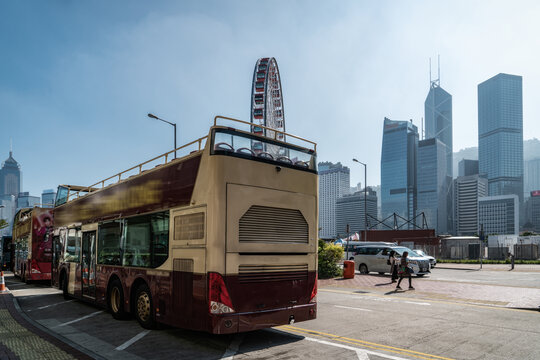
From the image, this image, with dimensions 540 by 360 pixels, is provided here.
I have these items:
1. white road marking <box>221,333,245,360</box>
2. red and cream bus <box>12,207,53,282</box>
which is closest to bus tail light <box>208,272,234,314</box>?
white road marking <box>221,333,245,360</box>

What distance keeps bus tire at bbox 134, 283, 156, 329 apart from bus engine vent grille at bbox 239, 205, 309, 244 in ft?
9.47

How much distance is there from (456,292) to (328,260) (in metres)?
7.62

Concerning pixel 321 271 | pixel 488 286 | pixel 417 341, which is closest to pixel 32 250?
pixel 321 271

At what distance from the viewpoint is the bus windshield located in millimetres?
7410

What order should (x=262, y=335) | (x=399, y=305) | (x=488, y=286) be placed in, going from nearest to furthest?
(x=262, y=335) → (x=399, y=305) → (x=488, y=286)

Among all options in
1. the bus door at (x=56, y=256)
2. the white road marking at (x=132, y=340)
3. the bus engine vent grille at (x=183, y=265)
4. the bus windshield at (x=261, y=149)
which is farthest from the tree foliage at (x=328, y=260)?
the bus engine vent grille at (x=183, y=265)

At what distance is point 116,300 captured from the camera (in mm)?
10438

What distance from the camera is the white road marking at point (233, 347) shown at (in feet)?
22.9

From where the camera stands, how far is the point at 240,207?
735 cm

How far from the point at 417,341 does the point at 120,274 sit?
6.94 metres

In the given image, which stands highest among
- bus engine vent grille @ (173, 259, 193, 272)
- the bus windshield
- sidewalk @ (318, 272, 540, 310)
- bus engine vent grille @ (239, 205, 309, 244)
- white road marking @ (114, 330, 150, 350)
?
the bus windshield

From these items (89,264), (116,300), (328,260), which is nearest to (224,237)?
(116,300)

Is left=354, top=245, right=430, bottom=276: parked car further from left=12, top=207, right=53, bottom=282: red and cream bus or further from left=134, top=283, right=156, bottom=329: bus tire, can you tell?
left=12, top=207, right=53, bottom=282: red and cream bus

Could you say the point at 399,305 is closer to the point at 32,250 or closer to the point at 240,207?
the point at 240,207
